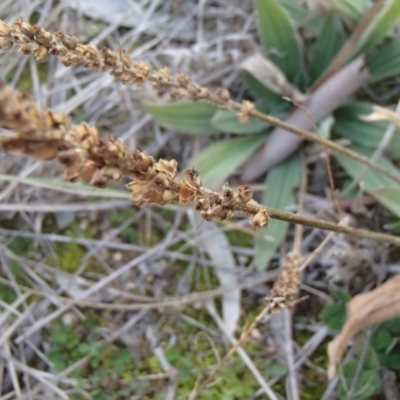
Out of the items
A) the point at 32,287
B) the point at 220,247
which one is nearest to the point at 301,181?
the point at 220,247

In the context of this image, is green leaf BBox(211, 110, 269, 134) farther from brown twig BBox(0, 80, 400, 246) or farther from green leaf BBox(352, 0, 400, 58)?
brown twig BBox(0, 80, 400, 246)

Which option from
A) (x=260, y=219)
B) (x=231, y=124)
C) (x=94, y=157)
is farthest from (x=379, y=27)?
(x=94, y=157)

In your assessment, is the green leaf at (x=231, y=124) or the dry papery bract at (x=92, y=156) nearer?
the dry papery bract at (x=92, y=156)

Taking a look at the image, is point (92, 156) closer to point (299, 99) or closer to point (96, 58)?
point (96, 58)

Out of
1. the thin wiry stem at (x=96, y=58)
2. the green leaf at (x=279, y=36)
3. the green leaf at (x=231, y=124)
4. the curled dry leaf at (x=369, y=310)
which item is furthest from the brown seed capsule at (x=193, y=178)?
the green leaf at (x=279, y=36)

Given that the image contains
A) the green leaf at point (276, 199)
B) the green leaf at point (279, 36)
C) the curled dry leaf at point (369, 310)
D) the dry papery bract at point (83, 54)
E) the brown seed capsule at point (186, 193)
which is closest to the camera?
the brown seed capsule at point (186, 193)

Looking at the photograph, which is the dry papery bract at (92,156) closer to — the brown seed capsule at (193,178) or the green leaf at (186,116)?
the brown seed capsule at (193,178)

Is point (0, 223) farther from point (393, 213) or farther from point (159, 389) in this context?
point (393, 213)

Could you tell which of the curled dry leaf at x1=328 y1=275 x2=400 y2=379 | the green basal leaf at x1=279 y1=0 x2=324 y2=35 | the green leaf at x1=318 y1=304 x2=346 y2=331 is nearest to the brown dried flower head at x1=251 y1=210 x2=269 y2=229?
the curled dry leaf at x1=328 y1=275 x2=400 y2=379
